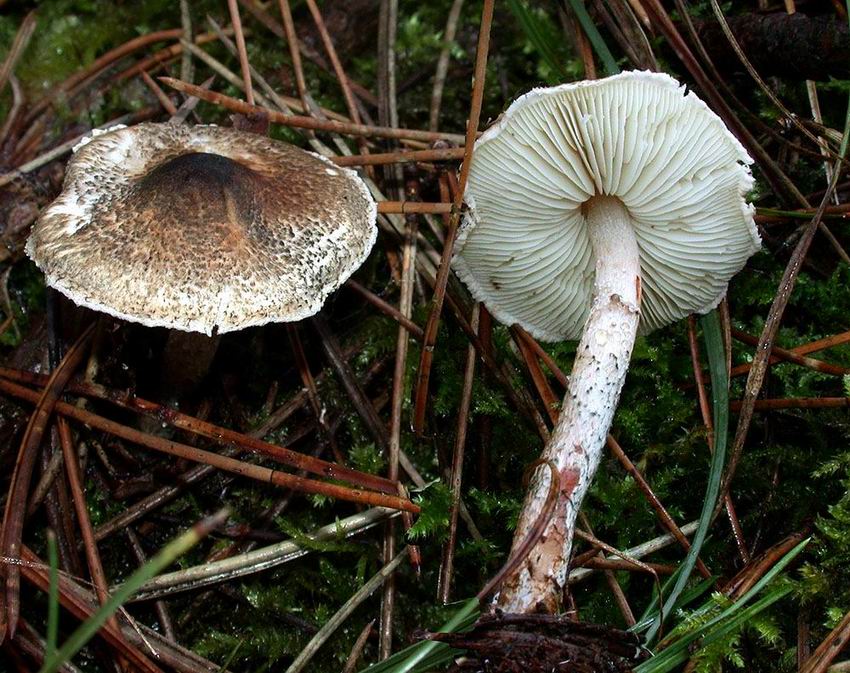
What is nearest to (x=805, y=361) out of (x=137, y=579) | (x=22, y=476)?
(x=137, y=579)

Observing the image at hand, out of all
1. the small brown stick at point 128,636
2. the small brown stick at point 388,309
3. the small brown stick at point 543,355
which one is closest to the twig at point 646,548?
the small brown stick at point 543,355

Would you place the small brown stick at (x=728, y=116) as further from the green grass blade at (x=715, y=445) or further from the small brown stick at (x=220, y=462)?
the small brown stick at (x=220, y=462)

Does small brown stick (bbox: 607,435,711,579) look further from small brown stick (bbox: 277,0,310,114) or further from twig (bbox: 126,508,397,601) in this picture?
small brown stick (bbox: 277,0,310,114)

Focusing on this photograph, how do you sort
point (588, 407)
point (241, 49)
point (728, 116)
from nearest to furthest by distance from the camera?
1. point (588, 407)
2. point (728, 116)
3. point (241, 49)

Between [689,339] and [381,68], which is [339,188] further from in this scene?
[689,339]

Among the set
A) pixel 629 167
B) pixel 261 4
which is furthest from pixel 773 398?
pixel 261 4

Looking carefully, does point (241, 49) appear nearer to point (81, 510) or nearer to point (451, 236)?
point (451, 236)
